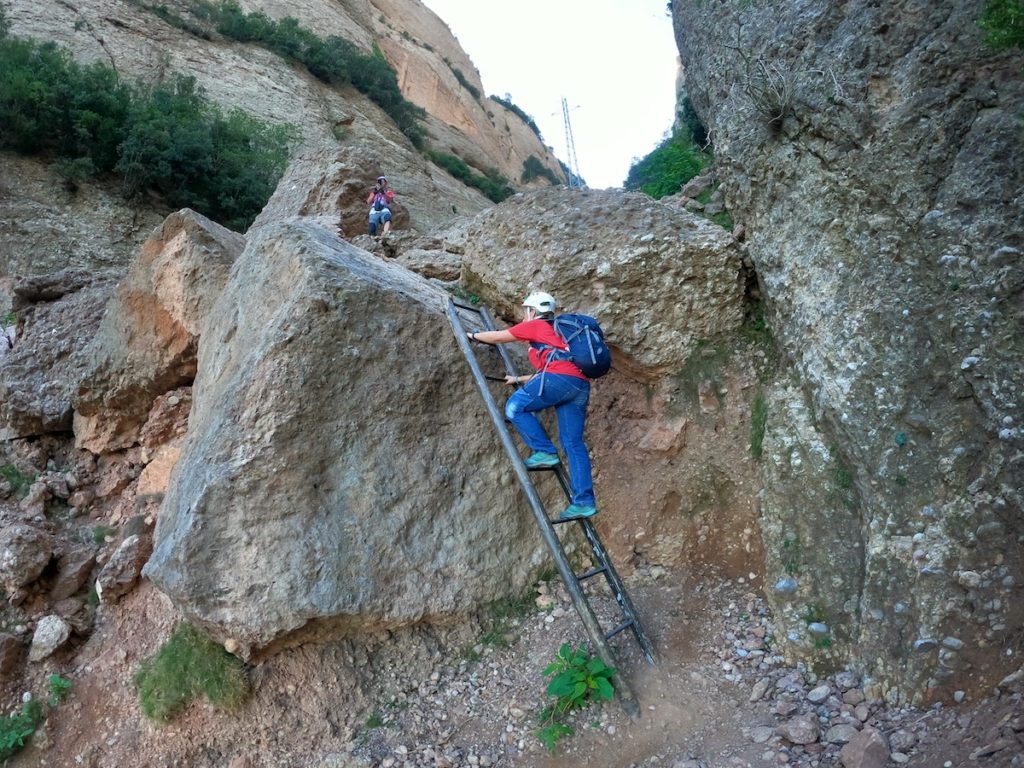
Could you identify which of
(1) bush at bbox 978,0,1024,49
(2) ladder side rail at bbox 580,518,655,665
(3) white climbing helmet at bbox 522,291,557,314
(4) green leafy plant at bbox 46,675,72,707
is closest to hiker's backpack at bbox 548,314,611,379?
(3) white climbing helmet at bbox 522,291,557,314

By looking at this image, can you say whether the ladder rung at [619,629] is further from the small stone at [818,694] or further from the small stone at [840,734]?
the small stone at [840,734]

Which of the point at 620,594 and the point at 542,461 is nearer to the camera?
the point at 620,594

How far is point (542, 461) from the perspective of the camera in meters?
5.93

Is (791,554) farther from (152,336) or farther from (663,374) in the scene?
(152,336)

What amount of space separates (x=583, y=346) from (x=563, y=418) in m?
0.59

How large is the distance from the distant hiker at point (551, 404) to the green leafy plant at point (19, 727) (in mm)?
4688

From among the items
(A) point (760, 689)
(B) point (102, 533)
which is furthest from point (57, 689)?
(A) point (760, 689)

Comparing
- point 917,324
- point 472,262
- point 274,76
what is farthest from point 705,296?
point 274,76

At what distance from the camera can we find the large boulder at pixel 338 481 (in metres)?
5.51

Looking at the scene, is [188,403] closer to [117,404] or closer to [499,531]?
[117,404]

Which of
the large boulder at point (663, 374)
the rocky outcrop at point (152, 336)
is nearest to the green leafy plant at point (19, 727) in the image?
the rocky outcrop at point (152, 336)

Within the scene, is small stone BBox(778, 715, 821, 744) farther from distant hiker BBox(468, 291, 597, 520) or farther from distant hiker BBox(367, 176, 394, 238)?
distant hiker BBox(367, 176, 394, 238)

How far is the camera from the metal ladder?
199 inches

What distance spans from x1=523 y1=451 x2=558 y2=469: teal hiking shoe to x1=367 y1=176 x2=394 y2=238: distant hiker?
22.1 feet
